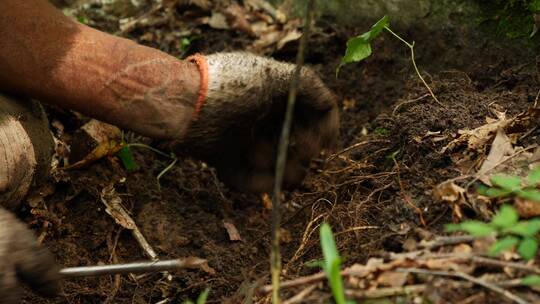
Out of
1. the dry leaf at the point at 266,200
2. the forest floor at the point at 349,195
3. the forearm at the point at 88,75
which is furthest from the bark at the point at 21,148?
the dry leaf at the point at 266,200

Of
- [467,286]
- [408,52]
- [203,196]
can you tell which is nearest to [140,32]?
[203,196]

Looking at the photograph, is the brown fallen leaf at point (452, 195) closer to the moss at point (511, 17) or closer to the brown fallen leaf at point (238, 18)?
the moss at point (511, 17)

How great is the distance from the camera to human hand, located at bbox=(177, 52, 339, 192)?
7.86 feet

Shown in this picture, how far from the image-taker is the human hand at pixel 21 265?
67.2 inches

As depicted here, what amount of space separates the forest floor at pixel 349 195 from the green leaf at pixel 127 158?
4 cm

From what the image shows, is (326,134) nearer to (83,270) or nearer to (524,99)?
(524,99)

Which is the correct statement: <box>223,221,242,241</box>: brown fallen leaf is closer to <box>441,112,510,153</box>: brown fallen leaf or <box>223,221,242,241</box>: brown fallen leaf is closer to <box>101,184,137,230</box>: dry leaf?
<box>101,184,137,230</box>: dry leaf

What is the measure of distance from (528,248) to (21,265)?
130 centimetres

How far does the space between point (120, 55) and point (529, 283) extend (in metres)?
1.64

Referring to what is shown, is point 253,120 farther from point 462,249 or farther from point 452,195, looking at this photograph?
point 462,249

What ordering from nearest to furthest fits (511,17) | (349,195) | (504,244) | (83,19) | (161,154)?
(504,244) < (349,195) < (511,17) < (161,154) < (83,19)

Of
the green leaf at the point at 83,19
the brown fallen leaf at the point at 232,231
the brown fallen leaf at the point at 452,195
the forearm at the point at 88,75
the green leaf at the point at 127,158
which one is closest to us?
the brown fallen leaf at the point at 452,195


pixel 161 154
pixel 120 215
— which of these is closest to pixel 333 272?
pixel 120 215

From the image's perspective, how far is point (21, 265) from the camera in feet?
5.75
